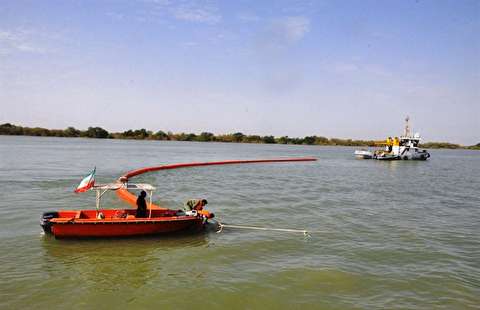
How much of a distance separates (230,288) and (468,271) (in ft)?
25.2

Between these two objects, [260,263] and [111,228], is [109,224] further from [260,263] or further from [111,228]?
[260,263]

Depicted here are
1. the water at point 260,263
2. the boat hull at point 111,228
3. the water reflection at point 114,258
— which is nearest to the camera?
the water at point 260,263

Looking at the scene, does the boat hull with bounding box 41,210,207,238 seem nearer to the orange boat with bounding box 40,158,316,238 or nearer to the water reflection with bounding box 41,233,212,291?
the orange boat with bounding box 40,158,316,238

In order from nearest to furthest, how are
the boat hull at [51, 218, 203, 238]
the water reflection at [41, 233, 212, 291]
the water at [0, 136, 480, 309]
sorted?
1. the water at [0, 136, 480, 309]
2. the water reflection at [41, 233, 212, 291]
3. the boat hull at [51, 218, 203, 238]

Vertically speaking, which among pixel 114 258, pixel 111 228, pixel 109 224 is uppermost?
pixel 109 224

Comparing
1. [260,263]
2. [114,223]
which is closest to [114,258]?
[114,223]

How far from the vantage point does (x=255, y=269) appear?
36.5 ft

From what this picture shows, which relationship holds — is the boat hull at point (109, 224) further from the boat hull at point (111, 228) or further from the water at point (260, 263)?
the water at point (260, 263)

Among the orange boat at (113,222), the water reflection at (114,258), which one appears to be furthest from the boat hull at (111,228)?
the water reflection at (114,258)

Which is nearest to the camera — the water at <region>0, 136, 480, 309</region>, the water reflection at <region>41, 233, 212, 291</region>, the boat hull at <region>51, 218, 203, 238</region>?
the water at <region>0, 136, 480, 309</region>

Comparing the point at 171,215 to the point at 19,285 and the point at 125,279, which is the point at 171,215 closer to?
the point at 125,279

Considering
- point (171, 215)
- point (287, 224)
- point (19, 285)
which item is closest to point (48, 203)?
point (171, 215)

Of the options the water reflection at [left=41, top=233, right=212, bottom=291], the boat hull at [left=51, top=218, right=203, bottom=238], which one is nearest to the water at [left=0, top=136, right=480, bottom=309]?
the water reflection at [left=41, top=233, right=212, bottom=291]

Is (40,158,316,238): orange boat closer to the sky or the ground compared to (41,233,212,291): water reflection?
closer to the sky
